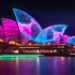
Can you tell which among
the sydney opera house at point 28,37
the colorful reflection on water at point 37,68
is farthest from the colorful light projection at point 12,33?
the colorful reflection on water at point 37,68

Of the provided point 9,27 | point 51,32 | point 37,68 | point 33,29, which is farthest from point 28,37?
point 37,68

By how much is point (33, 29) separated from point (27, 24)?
305 cm

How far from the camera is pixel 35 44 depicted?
2290 inches

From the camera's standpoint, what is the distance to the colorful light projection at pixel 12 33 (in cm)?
5284

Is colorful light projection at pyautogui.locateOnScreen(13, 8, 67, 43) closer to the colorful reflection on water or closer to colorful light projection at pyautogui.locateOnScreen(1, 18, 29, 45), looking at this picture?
colorful light projection at pyautogui.locateOnScreen(1, 18, 29, 45)

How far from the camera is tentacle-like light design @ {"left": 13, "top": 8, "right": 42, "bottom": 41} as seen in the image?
4816 cm

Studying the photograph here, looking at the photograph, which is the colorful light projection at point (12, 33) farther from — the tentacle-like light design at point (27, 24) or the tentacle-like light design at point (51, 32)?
the tentacle-like light design at point (51, 32)

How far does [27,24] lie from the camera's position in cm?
5116

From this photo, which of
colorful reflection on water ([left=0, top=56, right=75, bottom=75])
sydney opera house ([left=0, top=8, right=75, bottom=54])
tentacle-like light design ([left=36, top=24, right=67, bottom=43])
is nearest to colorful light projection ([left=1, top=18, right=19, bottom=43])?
sydney opera house ([left=0, top=8, right=75, bottom=54])

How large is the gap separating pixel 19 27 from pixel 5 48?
821cm

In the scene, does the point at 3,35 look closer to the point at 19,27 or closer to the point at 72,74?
the point at 19,27

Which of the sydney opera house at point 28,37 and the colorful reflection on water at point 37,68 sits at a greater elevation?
the sydney opera house at point 28,37

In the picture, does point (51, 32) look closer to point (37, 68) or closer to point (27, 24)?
point (27, 24)

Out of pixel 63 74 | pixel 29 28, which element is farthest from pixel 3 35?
pixel 63 74
